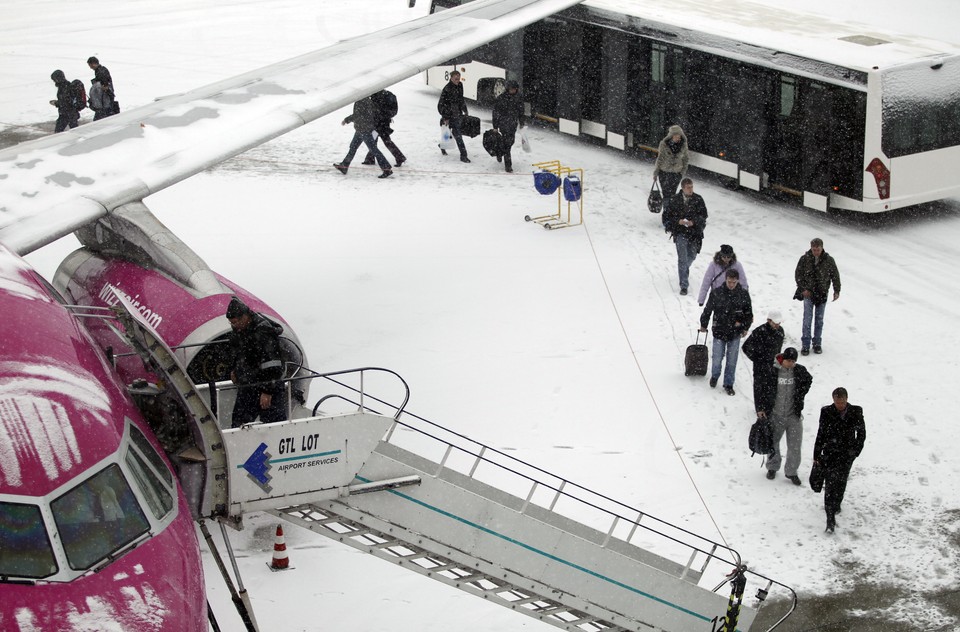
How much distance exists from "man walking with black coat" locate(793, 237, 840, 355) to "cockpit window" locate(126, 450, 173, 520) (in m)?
11.2

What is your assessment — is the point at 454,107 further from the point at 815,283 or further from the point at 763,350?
the point at 763,350

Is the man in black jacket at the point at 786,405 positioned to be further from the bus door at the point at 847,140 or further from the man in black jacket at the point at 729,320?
the bus door at the point at 847,140

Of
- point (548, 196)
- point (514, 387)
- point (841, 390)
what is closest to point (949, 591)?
point (841, 390)

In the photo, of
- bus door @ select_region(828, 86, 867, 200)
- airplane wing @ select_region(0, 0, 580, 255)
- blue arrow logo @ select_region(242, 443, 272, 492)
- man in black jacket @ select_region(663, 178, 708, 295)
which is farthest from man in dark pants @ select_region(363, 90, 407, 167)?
blue arrow logo @ select_region(242, 443, 272, 492)

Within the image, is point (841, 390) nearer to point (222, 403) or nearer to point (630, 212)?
point (222, 403)

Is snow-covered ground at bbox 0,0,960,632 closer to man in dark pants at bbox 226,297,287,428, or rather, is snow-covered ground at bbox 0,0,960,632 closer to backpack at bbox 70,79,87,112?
man in dark pants at bbox 226,297,287,428

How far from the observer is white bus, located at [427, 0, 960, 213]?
67.5 feet

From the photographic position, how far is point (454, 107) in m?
25.6

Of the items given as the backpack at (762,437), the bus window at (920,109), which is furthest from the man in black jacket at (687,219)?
the backpack at (762,437)

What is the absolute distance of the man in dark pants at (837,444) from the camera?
12.8m

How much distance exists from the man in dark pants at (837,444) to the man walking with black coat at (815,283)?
13.5ft

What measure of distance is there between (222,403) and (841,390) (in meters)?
6.39

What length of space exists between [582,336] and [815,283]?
3394 millimetres

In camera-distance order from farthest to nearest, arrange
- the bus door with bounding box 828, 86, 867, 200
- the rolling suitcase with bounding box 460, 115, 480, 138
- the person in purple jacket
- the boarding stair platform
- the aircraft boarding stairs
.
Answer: the rolling suitcase with bounding box 460, 115, 480, 138 → the bus door with bounding box 828, 86, 867, 200 → the person in purple jacket → the boarding stair platform → the aircraft boarding stairs
